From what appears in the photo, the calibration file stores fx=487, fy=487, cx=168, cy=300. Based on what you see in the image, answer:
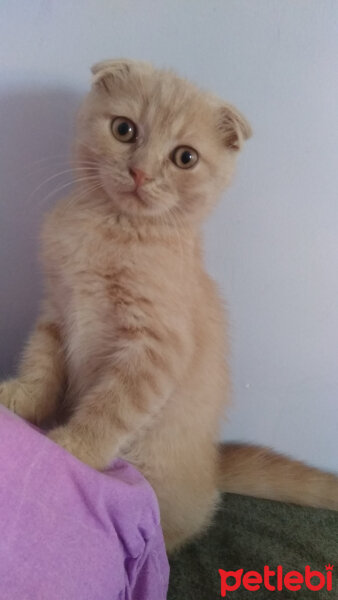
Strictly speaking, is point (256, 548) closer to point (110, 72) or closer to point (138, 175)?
point (138, 175)

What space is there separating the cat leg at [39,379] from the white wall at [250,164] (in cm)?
22

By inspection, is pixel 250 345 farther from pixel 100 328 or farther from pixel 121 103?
pixel 121 103

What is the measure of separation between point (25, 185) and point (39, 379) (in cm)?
45

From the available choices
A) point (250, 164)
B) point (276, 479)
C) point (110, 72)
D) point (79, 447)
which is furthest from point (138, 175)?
point (276, 479)

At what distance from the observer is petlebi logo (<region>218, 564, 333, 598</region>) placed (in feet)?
2.97

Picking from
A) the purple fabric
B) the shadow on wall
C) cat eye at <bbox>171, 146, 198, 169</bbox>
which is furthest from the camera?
A: the shadow on wall

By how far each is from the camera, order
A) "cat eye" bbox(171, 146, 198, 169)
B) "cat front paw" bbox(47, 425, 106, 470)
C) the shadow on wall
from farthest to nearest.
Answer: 1. the shadow on wall
2. "cat eye" bbox(171, 146, 198, 169)
3. "cat front paw" bbox(47, 425, 106, 470)

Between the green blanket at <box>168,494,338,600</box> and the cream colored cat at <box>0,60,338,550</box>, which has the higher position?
the cream colored cat at <box>0,60,338,550</box>

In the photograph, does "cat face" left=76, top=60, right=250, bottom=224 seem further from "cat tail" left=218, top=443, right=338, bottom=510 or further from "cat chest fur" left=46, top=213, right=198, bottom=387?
"cat tail" left=218, top=443, right=338, bottom=510

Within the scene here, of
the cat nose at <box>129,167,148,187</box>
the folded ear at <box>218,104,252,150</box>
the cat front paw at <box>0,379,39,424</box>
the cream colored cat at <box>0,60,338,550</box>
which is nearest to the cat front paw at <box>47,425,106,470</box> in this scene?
the cream colored cat at <box>0,60,338,550</box>

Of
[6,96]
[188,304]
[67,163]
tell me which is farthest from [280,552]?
[6,96]

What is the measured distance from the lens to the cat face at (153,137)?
2.77 ft

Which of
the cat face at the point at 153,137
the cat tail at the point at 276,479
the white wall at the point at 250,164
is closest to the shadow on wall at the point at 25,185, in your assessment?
the white wall at the point at 250,164

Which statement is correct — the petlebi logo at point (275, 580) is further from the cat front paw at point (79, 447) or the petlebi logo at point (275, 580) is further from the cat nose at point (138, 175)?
the cat nose at point (138, 175)
